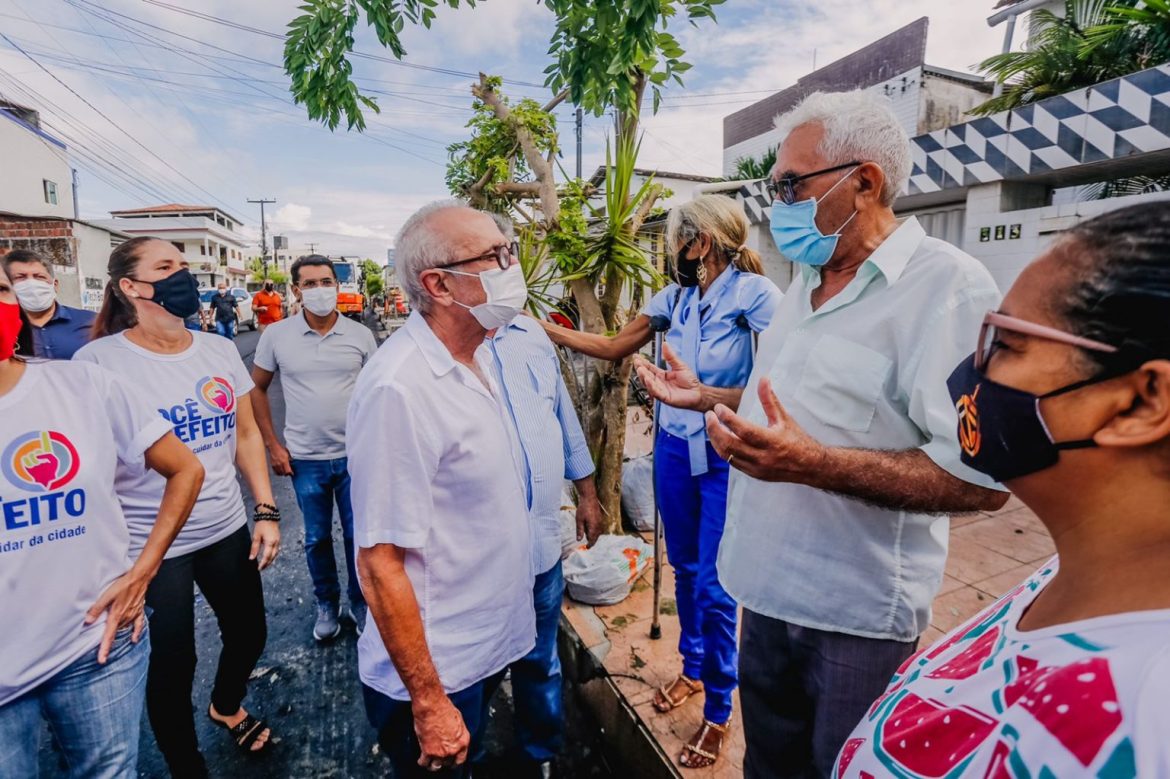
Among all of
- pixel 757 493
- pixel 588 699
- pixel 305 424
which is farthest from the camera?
pixel 305 424

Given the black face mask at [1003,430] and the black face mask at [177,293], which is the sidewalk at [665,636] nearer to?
the black face mask at [1003,430]

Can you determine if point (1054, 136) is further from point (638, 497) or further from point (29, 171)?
point (29, 171)

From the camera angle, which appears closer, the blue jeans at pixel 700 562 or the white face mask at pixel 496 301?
the white face mask at pixel 496 301

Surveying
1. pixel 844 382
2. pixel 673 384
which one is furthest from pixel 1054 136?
pixel 844 382

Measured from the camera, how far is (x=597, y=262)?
3553 millimetres

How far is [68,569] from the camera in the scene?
1520 millimetres

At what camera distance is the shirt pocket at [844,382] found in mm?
1454

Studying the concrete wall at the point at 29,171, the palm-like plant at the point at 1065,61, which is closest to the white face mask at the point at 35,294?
the palm-like plant at the point at 1065,61

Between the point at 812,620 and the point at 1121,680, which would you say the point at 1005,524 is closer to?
the point at 812,620

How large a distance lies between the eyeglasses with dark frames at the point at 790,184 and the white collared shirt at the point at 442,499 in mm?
1063

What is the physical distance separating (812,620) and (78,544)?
1901 millimetres

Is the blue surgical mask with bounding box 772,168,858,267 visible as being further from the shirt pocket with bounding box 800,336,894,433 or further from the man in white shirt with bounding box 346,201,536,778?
the man in white shirt with bounding box 346,201,536,778

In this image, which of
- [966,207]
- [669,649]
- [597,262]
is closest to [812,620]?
[669,649]

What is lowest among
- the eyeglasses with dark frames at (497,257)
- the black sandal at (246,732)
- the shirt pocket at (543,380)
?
the black sandal at (246,732)
